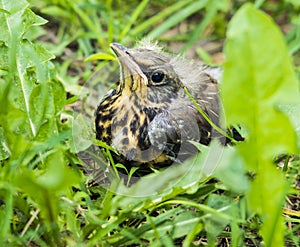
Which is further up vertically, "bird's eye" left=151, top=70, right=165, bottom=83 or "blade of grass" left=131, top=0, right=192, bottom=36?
"blade of grass" left=131, top=0, right=192, bottom=36

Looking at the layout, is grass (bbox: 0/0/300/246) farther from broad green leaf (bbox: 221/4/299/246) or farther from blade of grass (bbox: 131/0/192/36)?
blade of grass (bbox: 131/0/192/36)

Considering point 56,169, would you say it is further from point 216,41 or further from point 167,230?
point 216,41

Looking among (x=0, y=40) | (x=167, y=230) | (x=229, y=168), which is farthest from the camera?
(x=0, y=40)

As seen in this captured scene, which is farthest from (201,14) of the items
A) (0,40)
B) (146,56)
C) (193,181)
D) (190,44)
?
(193,181)

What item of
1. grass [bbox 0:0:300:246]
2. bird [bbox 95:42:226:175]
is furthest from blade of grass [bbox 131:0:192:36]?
bird [bbox 95:42:226:175]

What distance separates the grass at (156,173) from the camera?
211 centimetres

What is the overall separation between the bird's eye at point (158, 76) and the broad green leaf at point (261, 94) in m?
1.15

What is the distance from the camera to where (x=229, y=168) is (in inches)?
92.2

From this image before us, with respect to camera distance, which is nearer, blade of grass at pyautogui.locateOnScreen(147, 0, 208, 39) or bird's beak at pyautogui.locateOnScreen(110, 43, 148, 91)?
bird's beak at pyautogui.locateOnScreen(110, 43, 148, 91)

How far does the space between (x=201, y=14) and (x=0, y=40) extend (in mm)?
2602

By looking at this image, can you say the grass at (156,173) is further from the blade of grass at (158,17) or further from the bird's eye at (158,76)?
the blade of grass at (158,17)

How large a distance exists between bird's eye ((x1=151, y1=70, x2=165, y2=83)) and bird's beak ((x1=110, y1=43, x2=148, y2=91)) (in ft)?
0.15

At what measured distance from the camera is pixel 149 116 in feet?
10.7

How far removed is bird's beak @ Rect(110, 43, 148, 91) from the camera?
3.24 meters
